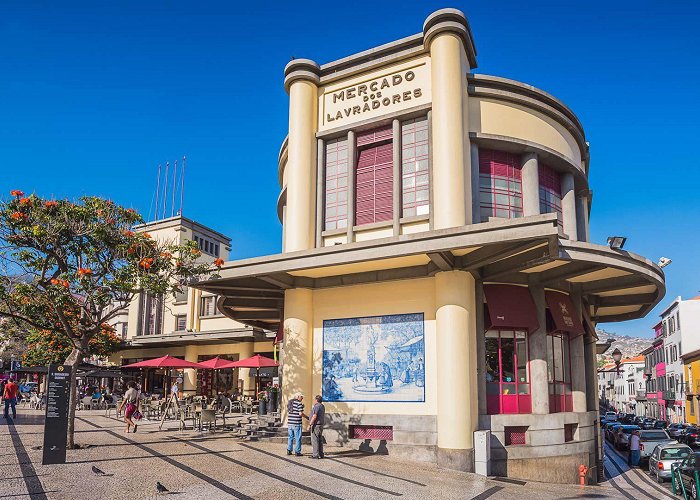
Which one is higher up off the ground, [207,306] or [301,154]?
[301,154]

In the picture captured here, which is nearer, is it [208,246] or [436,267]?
[436,267]

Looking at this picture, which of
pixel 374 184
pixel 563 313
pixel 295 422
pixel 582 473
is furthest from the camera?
pixel 374 184

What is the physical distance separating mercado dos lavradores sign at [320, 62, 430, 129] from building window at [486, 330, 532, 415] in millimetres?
7447

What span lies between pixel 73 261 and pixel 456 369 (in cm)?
1080

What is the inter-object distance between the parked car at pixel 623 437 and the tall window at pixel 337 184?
2454 cm

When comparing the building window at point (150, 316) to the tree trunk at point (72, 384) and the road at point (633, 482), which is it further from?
the road at point (633, 482)

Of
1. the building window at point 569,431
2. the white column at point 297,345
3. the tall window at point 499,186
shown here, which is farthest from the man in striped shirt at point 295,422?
the building window at point 569,431

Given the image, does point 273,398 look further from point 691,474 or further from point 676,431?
point 676,431

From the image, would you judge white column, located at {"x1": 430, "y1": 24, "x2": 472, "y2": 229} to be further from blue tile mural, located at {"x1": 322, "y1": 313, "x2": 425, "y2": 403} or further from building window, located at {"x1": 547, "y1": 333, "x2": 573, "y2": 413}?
building window, located at {"x1": 547, "y1": 333, "x2": 573, "y2": 413}

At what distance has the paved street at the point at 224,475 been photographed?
1139 centimetres

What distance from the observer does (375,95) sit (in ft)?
63.5

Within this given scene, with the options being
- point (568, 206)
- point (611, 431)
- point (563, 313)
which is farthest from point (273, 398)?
point (611, 431)

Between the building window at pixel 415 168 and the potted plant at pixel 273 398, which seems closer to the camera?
the building window at pixel 415 168

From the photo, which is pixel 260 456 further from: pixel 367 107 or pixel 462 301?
pixel 367 107
